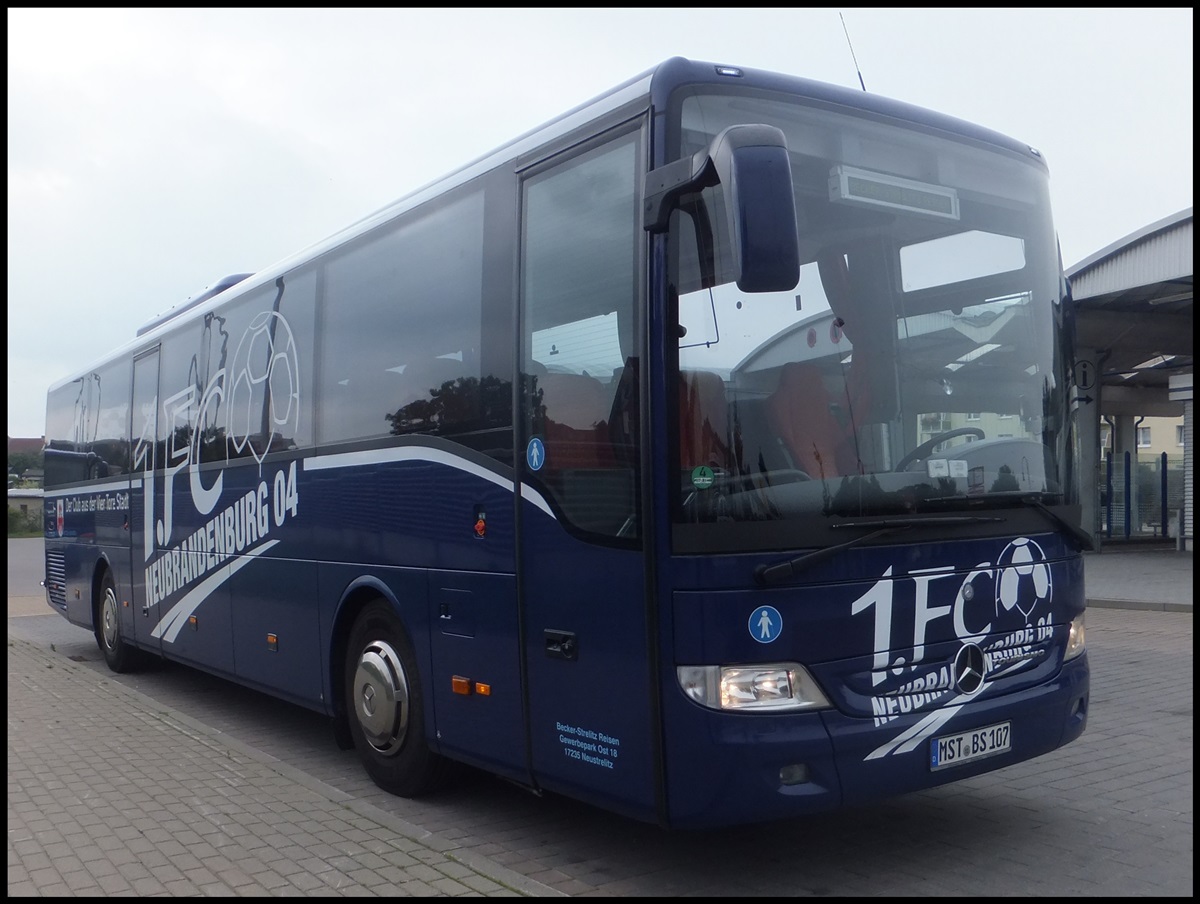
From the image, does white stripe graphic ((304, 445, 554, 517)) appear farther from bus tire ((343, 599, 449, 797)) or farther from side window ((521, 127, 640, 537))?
bus tire ((343, 599, 449, 797))

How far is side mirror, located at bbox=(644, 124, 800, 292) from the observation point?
163 inches

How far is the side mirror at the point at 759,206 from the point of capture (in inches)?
163

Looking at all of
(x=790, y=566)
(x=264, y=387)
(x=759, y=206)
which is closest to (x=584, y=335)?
(x=759, y=206)

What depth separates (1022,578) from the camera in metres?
5.25

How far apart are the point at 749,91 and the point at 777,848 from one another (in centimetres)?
329

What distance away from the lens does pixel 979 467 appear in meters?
5.07

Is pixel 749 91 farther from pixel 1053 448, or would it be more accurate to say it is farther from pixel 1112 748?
pixel 1112 748

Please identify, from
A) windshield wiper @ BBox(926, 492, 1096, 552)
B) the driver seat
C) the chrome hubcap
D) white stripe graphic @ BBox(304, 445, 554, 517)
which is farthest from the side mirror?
the chrome hubcap

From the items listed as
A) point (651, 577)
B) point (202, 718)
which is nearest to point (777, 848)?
point (651, 577)

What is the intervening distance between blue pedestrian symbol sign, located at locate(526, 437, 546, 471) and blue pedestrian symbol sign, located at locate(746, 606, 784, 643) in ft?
4.12

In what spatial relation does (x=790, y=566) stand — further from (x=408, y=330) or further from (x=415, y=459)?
(x=408, y=330)

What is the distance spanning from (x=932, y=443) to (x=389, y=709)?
329 centimetres

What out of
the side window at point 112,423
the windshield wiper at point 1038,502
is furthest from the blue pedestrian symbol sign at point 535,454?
the side window at point 112,423

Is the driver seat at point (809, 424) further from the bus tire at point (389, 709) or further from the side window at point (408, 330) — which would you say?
the bus tire at point (389, 709)
